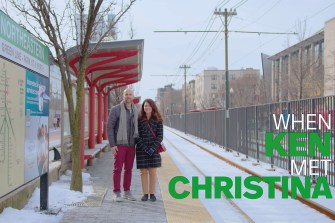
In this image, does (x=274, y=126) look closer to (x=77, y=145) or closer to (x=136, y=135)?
(x=136, y=135)

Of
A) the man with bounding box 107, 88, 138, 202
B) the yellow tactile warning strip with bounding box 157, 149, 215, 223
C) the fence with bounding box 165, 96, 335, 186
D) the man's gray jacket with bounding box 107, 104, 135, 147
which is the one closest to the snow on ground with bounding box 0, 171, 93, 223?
the man with bounding box 107, 88, 138, 202

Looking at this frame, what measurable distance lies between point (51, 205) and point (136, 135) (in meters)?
1.69

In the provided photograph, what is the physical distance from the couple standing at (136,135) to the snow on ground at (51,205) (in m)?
0.76

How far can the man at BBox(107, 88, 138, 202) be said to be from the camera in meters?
7.54

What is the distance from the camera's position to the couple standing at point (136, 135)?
297 inches

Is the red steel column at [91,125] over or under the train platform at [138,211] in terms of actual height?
over

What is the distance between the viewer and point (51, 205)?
6957 millimetres

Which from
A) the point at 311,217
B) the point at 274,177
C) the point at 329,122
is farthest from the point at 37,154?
the point at 274,177

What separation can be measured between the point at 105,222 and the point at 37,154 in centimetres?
125

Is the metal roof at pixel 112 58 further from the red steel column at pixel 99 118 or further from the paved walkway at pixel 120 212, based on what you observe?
the paved walkway at pixel 120 212

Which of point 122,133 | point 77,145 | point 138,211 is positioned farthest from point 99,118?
point 138,211

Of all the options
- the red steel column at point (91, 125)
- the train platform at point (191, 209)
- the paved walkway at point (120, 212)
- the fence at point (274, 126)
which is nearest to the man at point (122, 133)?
the paved walkway at point (120, 212)

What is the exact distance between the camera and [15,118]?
518cm

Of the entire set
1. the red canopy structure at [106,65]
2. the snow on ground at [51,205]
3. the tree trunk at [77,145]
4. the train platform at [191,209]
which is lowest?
the train platform at [191,209]
